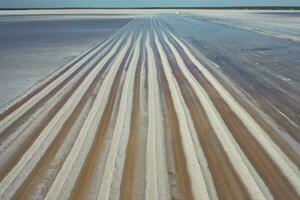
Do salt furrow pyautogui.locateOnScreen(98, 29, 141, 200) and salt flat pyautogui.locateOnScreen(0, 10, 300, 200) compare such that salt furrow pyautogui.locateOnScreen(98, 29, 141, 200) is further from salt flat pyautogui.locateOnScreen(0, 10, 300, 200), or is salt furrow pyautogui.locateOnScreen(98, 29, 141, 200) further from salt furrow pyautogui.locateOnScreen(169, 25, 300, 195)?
salt furrow pyautogui.locateOnScreen(169, 25, 300, 195)

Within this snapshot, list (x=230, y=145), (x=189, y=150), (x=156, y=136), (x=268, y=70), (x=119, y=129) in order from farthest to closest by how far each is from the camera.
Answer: (x=268, y=70) → (x=119, y=129) → (x=156, y=136) → (x=230, y=145) → (x=189, y=150)

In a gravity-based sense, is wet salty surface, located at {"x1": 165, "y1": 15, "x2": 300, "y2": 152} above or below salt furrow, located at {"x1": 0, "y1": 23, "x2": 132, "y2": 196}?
above

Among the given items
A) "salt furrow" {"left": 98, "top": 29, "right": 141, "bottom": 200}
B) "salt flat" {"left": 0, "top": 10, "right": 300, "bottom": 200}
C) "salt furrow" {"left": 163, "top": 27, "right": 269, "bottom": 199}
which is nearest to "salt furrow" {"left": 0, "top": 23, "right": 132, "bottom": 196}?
"salt flat" {"left": 0, "top": 10, "right": 300, "bottom": 200}

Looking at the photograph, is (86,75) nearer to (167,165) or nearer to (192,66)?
(192,66)

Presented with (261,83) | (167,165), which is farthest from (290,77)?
(167,165)

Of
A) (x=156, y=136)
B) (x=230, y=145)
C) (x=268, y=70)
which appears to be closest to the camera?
(x=230, y=145)

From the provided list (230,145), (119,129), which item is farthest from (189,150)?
(119,129)

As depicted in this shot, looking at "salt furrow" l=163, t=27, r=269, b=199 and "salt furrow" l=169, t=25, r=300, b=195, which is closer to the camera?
"salt furrow" l=163, t=27, r=269, b=199

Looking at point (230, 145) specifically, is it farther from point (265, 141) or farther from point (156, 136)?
point (156, 136)
